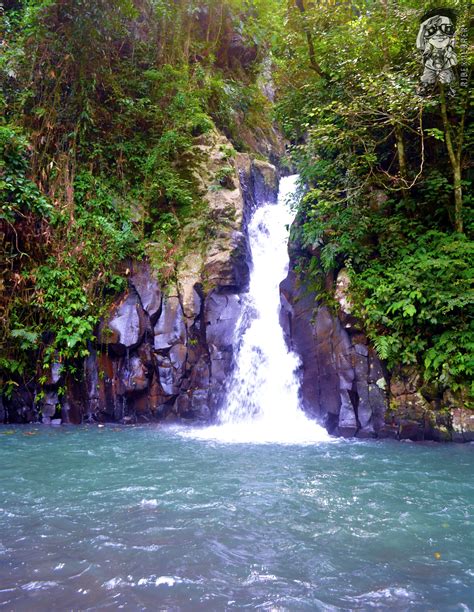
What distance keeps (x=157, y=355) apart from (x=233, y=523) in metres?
5.95

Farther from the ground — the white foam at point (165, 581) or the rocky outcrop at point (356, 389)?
the rocky outcrop at point (356, 389)

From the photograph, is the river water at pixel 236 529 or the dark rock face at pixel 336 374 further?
the dark rock face at pixel 336 374

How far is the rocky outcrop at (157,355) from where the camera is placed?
9656mm

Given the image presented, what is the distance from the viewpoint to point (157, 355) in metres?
9.88

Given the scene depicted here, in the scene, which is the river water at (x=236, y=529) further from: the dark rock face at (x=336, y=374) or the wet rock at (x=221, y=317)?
the wet rock at (x=221, y=317)

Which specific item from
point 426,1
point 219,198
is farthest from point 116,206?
point 426,1

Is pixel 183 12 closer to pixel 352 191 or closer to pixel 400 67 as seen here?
pixel 400 67

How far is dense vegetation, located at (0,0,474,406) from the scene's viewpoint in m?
8.52

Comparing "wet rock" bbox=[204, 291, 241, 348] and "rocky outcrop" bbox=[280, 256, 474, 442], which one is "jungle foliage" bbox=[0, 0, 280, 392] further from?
"rocky outcrop" bbox=[280, 256, 474, 442]

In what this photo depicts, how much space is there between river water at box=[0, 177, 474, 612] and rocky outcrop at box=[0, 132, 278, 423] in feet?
4.76

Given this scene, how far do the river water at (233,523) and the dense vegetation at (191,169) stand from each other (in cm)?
258

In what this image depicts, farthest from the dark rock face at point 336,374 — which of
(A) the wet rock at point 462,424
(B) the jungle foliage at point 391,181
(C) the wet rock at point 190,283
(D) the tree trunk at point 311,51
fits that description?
(D) the tree trunk at point 311,51

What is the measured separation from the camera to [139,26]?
14625mm

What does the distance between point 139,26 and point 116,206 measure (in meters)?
7.43
